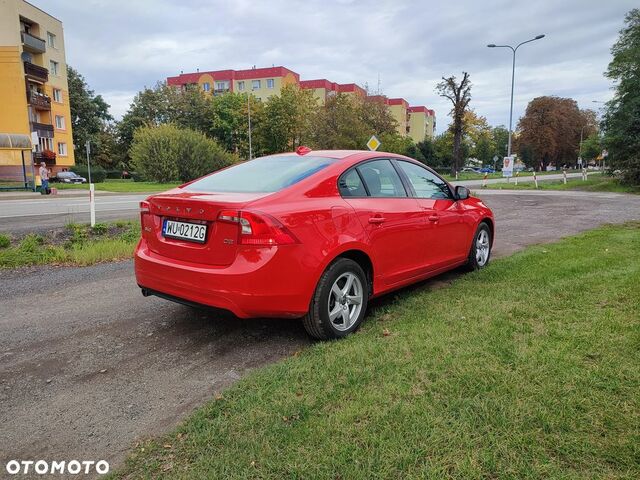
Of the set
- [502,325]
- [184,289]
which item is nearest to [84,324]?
[184,289]

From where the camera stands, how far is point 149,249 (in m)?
3.95

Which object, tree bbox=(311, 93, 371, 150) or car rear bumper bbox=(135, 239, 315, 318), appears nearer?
car rear bumper bbox=(135, 239, 315, 318)

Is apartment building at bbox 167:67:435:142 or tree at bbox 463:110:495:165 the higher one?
apartment building at bbox 167:67:435:142

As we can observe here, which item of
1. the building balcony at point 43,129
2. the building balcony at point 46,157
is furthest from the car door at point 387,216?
the building balcony at point 46,157

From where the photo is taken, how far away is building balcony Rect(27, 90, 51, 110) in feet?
134

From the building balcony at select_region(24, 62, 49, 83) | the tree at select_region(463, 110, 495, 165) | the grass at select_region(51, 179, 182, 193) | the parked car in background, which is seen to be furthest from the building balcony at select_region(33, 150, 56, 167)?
the tree at select_region(463, 110, 495, 165)

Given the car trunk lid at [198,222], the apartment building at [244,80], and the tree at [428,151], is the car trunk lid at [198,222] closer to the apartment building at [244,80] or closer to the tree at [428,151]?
the tree at [428,151]

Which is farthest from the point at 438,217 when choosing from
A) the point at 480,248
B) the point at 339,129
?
the point at 339,129

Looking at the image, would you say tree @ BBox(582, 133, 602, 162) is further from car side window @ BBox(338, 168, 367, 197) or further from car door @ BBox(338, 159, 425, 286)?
car side window @ BBox(338, 168, 367, 197)

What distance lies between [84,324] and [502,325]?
375 cm

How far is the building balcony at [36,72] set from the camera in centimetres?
4006

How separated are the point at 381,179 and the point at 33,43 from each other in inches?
1920

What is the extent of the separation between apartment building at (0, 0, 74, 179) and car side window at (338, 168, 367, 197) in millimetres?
38206

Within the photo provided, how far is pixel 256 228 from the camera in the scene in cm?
325
